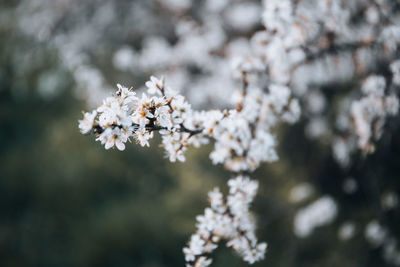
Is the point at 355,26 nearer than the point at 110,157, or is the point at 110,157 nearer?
the point at 355,26

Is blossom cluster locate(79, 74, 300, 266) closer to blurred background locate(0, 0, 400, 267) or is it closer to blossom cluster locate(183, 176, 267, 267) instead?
blossom cluster locate(183, 176, 267, 267)

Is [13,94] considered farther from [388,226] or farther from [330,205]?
[388,226]

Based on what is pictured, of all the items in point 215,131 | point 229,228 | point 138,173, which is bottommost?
point 229,228

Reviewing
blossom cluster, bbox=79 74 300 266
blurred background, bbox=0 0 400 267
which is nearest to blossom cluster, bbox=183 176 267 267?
blossom cluster, bbox=79 74 300 266

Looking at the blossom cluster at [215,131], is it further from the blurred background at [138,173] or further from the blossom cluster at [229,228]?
the blurred background at [138,173]

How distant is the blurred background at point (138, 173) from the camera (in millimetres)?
3949

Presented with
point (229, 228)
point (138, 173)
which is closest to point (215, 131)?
point (229, 228)

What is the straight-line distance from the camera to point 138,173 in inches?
204

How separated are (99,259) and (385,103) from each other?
3.72m

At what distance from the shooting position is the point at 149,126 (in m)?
1.76

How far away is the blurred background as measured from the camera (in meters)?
3.95

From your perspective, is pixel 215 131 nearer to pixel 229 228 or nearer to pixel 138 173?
pixel 229 228

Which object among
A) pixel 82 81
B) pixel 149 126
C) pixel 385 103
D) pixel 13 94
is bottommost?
pixel 149 126

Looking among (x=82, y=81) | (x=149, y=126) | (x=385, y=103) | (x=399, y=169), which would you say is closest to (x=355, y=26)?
(x=385, y=103)
